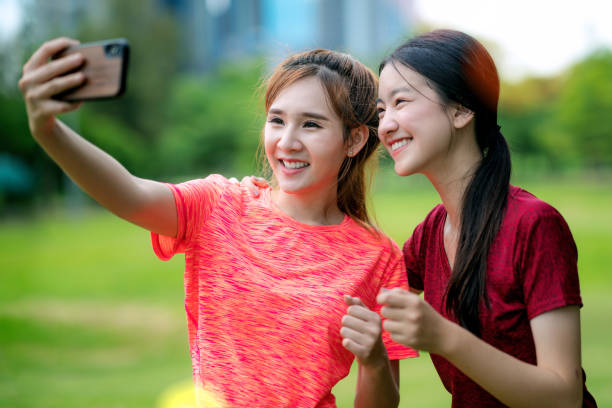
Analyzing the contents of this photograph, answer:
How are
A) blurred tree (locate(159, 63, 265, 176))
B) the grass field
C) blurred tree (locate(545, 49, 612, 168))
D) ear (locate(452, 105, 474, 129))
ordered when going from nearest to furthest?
ear (locate(452, 105, 474, 129))
the grass field
blurred tree (locate(545, 49, 612, 168))
blurred tree (locate(159, 63, 265, 176))

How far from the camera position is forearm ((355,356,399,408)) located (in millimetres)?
1790

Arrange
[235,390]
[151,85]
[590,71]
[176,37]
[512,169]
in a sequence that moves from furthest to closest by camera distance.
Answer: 1. [176,37]
2. [151,85]
3. [590,71]
4. [512,169]
5. [235,390]

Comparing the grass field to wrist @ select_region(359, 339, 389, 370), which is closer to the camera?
wrist @ select_region(359, 339, 389, 370)

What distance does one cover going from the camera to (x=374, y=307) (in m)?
1.96

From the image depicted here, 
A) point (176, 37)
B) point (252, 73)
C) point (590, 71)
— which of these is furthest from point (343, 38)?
point (590, 71)

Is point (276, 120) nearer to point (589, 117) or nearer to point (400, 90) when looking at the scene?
point (400, 90)

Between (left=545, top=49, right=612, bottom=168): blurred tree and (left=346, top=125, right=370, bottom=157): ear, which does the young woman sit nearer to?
(left=346, top=125, right=370, bottom=157): ear

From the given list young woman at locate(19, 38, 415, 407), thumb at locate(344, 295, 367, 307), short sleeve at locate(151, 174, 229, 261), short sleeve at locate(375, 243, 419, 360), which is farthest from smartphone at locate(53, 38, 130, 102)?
short sleeve at locate(375, 243, 419, 360)

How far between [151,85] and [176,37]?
2.81m

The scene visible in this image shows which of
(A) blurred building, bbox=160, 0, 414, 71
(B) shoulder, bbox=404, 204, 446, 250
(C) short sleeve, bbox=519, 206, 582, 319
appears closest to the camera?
(C) short sleeve, bbox=519, 206, 582, 319

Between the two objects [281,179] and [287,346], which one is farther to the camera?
[281,179]

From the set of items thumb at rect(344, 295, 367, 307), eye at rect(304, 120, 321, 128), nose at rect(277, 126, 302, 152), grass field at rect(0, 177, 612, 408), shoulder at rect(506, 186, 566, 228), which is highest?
eye at rect(304, 120, 321, 128)

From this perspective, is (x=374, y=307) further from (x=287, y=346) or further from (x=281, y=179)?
(x=281, y=179)

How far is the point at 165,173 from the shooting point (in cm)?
2247
